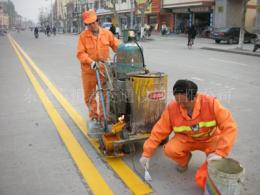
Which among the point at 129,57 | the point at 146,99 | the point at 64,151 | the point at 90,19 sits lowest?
the point at 64,151

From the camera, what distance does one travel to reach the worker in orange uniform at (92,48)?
4.93 m

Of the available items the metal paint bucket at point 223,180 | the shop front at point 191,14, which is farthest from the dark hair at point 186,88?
the shop front at point 191,14

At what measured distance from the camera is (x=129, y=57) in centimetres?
496

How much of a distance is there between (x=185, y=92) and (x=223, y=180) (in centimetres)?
89

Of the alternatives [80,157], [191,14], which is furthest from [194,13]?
[80,157]

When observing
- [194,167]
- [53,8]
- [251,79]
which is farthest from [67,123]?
[53,8]

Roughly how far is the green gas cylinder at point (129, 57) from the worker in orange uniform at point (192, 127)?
1.41 meters

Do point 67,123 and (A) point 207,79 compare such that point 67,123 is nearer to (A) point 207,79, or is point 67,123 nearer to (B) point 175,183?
(B) point 175,183

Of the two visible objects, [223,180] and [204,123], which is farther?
[204,123]

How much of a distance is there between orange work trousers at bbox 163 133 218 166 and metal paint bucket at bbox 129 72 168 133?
1.85 ft

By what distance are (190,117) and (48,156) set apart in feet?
6.37

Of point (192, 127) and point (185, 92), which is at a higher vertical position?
point (185, 92)

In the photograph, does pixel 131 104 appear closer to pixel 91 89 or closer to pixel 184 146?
pixel 184 146

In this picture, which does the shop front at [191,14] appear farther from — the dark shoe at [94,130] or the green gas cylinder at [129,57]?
the dark shoe at [94,130]
